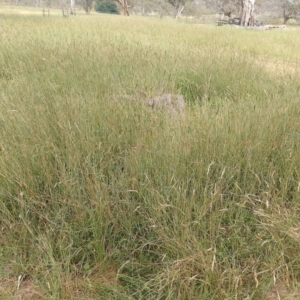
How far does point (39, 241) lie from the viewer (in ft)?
5.32

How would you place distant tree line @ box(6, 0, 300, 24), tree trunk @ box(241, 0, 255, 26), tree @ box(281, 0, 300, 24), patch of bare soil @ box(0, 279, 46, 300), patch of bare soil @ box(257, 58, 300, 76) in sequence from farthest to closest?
tree @ box(281, 0, 300, 24) → distant tree line @ box(6, 0, 300, 24) → tree trunk @ box(241, 0, 255, 26) → patch of bare soil @ box(257, 58, 300, 76) → patch of bare soil @ box(0, 279, 46, 300)

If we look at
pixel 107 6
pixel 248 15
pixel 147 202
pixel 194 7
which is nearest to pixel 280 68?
pixel 147 202

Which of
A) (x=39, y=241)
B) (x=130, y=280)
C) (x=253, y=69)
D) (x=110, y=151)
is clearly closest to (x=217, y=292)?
(x=130, y=280)

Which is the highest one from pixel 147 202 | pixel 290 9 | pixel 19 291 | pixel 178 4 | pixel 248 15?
pixel 178 4

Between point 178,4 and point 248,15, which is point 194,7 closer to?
point 178,4

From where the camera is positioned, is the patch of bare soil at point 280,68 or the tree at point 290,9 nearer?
the patch of bare soil at point 280,68

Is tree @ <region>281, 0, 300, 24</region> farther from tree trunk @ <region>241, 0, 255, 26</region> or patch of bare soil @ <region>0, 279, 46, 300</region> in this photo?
patch of bare soil @ <region>0, 279, 46, 300</region>

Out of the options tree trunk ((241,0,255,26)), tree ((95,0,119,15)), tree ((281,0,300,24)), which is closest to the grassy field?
tree trunk ((241,0,255,26))

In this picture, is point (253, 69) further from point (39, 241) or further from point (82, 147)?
point (39, 241)

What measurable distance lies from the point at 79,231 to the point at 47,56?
143 inches

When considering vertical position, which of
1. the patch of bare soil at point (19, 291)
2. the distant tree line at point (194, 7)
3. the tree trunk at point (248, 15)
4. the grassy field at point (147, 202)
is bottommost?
the patch of bare soil at point (19, 291)

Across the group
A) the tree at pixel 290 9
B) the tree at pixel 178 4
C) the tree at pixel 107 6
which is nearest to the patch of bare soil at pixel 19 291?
the tree at pixel 290 9

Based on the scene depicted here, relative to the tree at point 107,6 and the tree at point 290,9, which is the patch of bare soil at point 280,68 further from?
the tree at point 107,6

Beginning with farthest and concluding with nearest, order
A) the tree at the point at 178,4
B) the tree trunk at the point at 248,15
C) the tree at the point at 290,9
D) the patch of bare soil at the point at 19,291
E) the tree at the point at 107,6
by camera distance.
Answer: the tree at the point at 107,6, the tree at the point at 178,4, the tree at the point at 290,9, the tree trunk at the point at 248,15, the patch of bare soil at the point at 19,291
